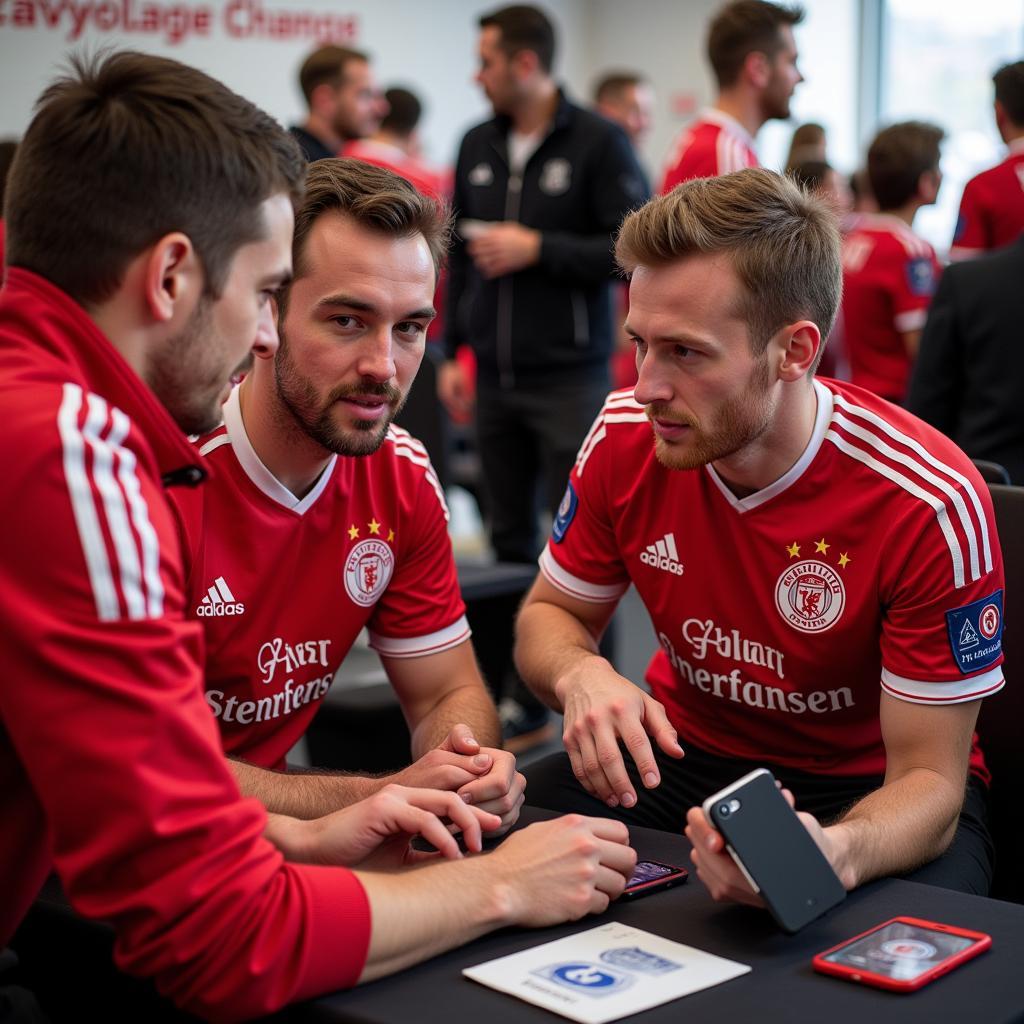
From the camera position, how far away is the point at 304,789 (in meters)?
1.64

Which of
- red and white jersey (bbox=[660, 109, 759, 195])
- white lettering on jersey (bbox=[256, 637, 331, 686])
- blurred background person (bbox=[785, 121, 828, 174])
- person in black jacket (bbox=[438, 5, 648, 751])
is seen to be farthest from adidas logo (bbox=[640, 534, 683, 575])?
blurred background person (bbox=[785, 121, 828, 174])

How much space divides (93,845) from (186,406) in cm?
41

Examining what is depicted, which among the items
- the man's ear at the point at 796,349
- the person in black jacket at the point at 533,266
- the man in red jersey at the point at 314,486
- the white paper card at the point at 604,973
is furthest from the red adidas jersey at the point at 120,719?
the person in black jacket at the point at 533,266

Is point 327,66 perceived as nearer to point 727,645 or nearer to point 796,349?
point 796,349

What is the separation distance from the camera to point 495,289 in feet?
12.3

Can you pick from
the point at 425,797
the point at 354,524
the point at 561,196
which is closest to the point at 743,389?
the point at 354,524

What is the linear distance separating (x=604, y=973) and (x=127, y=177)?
78 cm

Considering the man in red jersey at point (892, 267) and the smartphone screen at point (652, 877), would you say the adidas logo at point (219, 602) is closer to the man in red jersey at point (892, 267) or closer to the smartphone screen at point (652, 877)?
the smartphone screen at point (652, 877)

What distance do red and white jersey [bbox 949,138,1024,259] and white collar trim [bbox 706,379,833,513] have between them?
217cm

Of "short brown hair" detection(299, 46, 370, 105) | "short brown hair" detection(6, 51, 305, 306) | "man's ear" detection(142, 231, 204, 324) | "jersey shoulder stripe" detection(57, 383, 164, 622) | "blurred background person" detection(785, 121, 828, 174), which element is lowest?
"jersey shoulder stripe" detection(57, 383, 164, 622)

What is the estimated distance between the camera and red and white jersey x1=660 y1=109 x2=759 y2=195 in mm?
3668

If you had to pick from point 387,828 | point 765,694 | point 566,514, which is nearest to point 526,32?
point 566,514

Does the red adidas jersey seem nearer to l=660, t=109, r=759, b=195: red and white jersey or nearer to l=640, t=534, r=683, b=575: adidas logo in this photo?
l=640, t=534, r=683, b=575: adidas logo

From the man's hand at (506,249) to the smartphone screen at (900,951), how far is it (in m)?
2.62
